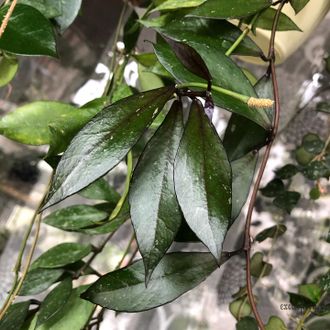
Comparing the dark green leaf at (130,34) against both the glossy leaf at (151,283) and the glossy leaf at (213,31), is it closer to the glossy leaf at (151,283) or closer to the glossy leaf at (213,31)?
the glossy leaf at (213,31)

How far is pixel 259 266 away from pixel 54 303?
0.34 m

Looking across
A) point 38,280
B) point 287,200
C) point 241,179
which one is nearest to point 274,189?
point 287,200

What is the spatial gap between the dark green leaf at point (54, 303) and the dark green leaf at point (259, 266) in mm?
303

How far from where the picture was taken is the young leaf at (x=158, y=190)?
0.39 meters

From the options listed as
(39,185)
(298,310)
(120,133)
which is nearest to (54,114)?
(120,133)

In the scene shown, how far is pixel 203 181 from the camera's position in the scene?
382 mm

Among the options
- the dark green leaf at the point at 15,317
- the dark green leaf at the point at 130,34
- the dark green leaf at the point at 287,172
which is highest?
the dark green leaf at the point at 130,34

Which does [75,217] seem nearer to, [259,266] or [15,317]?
[15,317]

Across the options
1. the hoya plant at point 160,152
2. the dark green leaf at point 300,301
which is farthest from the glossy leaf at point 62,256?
the dark green leaf at point 300,301

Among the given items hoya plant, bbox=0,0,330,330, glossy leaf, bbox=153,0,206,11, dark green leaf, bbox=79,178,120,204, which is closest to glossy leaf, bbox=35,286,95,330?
hoya plant, bbox=0,0,330,330

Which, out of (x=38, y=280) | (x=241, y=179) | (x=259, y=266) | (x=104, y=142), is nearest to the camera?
(x=104, y=142)

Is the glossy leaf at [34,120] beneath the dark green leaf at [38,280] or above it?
above

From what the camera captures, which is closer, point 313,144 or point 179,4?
point 179,4

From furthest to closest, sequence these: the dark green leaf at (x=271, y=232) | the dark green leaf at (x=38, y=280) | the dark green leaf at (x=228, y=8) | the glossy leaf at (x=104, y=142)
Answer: the dark green leaf at (x=271, y=232) < the dark green leaf at (x=38, y=280) < the dark green leaf at (x=228, y=8) < the glossy leaf at (x=104, y=142)
